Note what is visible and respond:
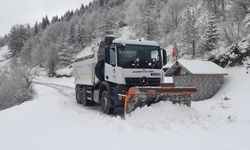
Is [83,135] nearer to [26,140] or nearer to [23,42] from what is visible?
[26,140]

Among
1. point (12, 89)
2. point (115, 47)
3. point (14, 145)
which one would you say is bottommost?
point (12, 89)

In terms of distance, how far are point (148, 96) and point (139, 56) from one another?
2.22 metres

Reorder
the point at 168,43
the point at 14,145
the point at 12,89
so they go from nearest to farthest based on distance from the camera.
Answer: the point at 14,145
the point at 12,89
the point at 168,43

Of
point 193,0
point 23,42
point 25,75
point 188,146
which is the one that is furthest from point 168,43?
point 23,42

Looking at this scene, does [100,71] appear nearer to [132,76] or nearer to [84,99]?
[132,76]

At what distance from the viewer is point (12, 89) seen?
38.8 m

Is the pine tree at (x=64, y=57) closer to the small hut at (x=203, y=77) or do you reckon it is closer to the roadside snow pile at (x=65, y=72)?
the roadside snow pile at (x=65, y=72)

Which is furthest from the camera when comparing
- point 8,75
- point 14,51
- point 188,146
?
point 14,51

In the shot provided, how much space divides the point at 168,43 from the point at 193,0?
1169 cm

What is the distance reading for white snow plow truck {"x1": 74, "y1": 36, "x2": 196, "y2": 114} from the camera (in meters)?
11.3

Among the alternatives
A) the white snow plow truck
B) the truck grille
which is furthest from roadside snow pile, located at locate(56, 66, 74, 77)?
the truck grille

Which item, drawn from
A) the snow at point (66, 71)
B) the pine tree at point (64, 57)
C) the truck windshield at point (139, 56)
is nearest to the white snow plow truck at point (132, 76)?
the truck windshield at point (139, 56)

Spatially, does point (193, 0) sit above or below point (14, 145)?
above

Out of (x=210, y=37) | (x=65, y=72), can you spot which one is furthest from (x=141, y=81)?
(x=65, y=72)
